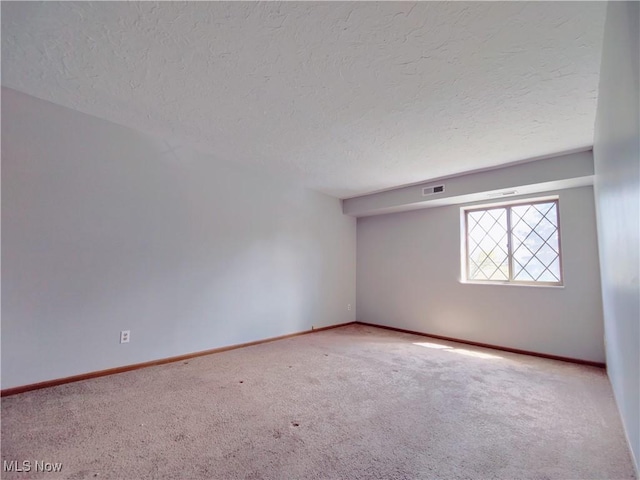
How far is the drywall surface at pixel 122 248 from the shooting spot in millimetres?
2271

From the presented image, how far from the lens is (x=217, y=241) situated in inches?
138

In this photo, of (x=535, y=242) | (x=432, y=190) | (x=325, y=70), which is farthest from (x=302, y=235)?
(x=535, y=242)

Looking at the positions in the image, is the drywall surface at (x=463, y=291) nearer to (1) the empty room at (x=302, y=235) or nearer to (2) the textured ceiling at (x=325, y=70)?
(1) the empty room at (x=302, y=235)

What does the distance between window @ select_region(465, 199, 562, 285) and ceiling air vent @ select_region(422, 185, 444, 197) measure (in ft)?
2.22

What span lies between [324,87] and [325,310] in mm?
3596

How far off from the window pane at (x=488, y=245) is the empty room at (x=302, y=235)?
42mm

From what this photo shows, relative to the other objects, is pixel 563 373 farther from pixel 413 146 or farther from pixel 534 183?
pixel 413 146

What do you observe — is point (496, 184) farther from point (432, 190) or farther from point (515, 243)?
point (515, 243)

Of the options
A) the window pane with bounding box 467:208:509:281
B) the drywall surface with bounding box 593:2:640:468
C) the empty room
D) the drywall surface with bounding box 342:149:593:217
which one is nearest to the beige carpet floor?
the empty room

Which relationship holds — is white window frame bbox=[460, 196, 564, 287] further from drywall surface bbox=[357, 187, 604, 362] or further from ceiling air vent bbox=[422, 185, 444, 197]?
ceiling air vent bbox=[422, 185, 444, 197]

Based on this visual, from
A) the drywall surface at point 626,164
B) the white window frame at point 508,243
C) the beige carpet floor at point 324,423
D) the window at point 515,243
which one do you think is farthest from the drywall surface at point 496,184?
the beige carpet floor at point 324,423

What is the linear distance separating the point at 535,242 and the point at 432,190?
4.71 feet

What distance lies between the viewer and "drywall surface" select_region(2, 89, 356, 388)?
2.27 metres

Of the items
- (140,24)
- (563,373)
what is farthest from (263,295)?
(563,373)
